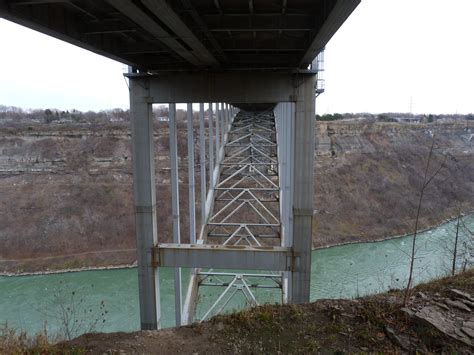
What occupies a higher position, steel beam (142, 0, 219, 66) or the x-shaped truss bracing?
steel beam (142, 0, 219, 66)

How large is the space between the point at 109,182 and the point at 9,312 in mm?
14276

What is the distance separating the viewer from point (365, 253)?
18.5 m

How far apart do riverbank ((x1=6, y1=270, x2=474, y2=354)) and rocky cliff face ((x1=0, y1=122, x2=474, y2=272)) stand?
50.3ft

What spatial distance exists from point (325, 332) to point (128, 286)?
12.5 metres

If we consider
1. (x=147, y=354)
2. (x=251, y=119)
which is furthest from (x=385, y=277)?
(x=147, y=354)

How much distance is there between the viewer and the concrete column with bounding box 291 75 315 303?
5.61 metres

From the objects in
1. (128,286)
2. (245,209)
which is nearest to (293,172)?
(128,286)

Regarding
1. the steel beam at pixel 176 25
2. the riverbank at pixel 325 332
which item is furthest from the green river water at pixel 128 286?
the steel beam at pixel 176 25

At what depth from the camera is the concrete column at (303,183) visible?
561 centimetres

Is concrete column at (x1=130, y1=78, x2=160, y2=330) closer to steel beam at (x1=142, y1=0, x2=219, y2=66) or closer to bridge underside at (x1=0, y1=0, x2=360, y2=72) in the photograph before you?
bridge underside at (x1=0, y1=0, x2=360, y2=72)

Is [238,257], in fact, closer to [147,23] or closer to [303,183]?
[303,183]

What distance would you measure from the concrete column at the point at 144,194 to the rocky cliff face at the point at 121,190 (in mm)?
12528

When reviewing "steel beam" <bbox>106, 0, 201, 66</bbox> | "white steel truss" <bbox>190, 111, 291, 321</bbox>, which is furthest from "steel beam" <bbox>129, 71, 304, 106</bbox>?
"white steel truss" <bbox>190, 111, 291, 321</bbox>

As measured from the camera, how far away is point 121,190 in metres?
24.6
